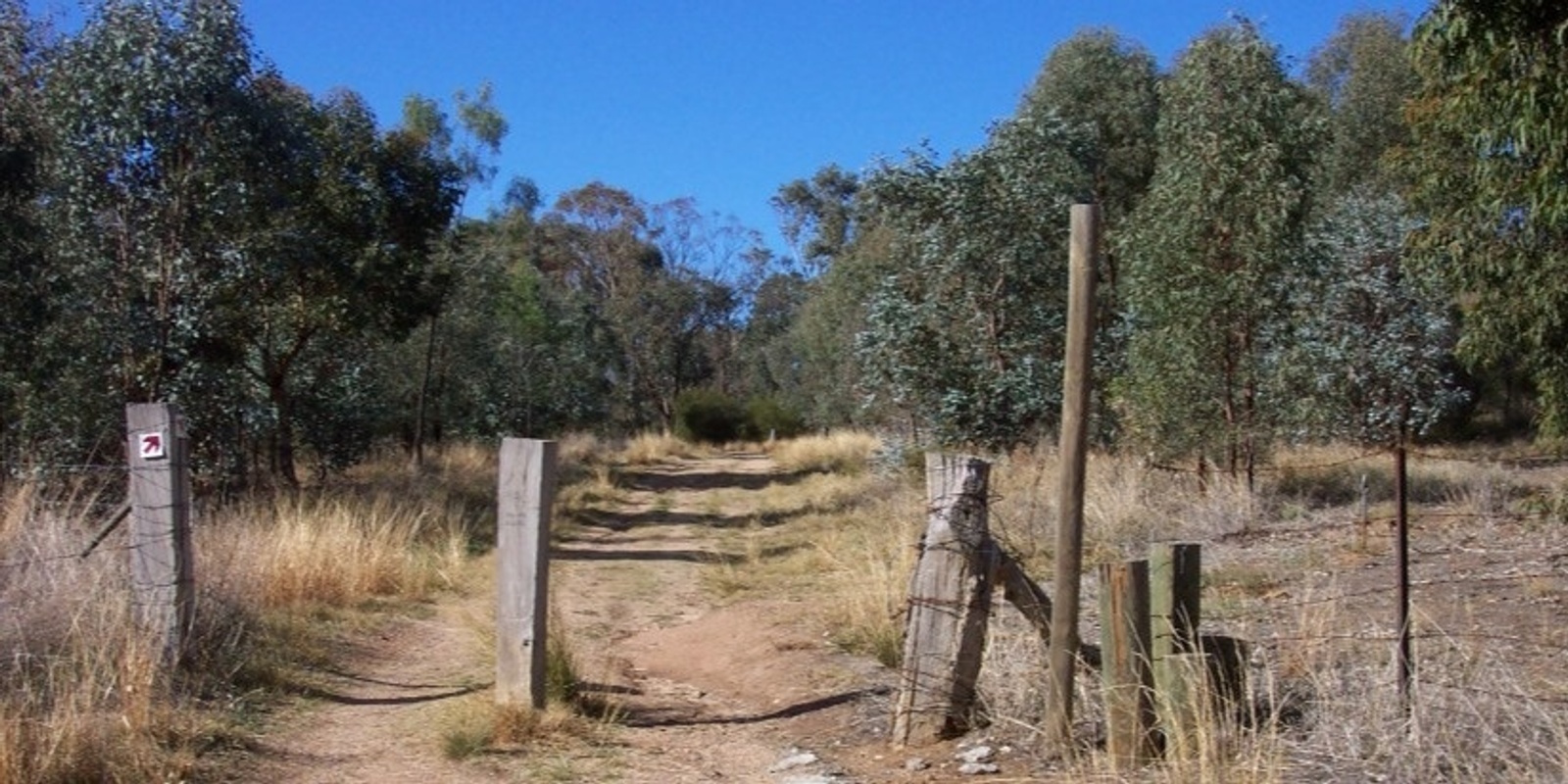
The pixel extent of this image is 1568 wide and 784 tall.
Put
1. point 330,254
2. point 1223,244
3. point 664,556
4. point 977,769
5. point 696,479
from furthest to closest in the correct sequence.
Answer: point 696,479, point 330,254, point 664,556, point 1223,244, point 977,769

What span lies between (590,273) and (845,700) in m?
53.5

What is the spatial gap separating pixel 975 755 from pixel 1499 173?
7136mm

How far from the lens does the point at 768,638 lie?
10.4 meters

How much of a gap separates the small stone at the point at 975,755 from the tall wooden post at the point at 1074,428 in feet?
1.47

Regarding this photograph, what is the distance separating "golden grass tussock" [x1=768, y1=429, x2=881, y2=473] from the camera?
3319 centimetres

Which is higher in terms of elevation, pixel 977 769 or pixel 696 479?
pixel 977 769

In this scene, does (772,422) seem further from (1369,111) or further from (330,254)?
(330,254)

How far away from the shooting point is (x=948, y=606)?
697 centimetres

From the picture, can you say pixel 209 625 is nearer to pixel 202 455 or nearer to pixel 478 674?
pixel 478 674

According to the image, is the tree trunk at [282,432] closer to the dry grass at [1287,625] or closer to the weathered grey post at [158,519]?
the dry grass at [1287,625]

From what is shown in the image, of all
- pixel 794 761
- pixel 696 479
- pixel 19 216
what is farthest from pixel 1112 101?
pixel 794 761

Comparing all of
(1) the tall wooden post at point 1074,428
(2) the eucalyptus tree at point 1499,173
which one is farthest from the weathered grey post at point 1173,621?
(2) the eucalyptus tree at point 1499,173

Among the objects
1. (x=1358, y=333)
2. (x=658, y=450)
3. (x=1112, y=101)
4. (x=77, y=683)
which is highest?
(x=1112, y=101)

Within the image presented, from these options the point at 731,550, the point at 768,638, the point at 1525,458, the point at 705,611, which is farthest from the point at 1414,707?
the point at 1525,458
